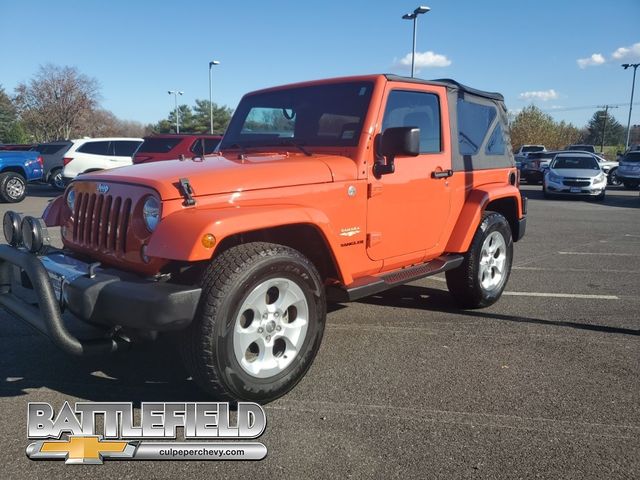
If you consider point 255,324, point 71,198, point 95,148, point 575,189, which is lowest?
point 575,189

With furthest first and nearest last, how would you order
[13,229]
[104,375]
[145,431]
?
[104,375] → [13,229] → [145,431]

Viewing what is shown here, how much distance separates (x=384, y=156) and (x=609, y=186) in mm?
24881

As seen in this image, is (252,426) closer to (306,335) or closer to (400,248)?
(306,335)

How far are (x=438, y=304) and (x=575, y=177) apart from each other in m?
13.8

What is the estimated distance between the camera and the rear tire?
13.9m

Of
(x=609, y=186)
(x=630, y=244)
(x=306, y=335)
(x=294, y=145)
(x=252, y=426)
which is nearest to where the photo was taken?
(x=252, y=426)

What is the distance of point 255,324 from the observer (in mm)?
3053

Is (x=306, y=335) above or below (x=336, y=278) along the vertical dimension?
below

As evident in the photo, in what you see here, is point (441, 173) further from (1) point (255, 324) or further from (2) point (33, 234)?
(2) point (33, 234)

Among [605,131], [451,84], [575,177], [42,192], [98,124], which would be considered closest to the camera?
[451,84]

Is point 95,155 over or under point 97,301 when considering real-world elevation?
over

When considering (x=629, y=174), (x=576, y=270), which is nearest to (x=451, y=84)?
(x=576, y=270)

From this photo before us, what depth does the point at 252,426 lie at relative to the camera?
2828 millimetres

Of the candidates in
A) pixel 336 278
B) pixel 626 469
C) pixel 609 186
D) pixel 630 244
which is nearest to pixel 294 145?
pixel 336 278
